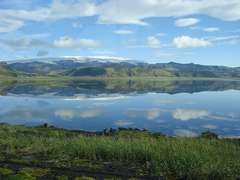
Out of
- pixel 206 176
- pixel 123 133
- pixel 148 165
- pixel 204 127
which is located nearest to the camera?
pixel 206 176

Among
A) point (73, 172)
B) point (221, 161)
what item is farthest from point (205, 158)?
point (73, 172)

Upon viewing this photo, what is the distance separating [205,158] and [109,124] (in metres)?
33.9

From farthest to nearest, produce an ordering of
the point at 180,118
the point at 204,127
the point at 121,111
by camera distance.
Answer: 1. the point at 121,111
2. the point at 180,118
3. the point at 204,127

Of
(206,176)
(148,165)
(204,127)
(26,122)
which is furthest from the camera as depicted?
(26,122)

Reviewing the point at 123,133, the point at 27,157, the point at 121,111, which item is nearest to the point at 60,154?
the point at 27,157

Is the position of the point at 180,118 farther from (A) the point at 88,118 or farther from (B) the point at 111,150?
(B) the point at 111,150

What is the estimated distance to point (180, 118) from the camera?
184 ft

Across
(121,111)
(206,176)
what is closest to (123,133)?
(206,176)

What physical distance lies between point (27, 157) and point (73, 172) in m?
4.39

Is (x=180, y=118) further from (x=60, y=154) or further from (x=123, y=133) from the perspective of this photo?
(x=60, y=154)

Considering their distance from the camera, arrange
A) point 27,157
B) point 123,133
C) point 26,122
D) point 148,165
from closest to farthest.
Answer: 1. point 148,165
2. point 27,157
3. point 123,133
4. point 26,122

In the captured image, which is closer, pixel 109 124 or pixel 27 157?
pixel 27 157

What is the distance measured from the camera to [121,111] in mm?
65875

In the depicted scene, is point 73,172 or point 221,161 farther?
point 221,161
